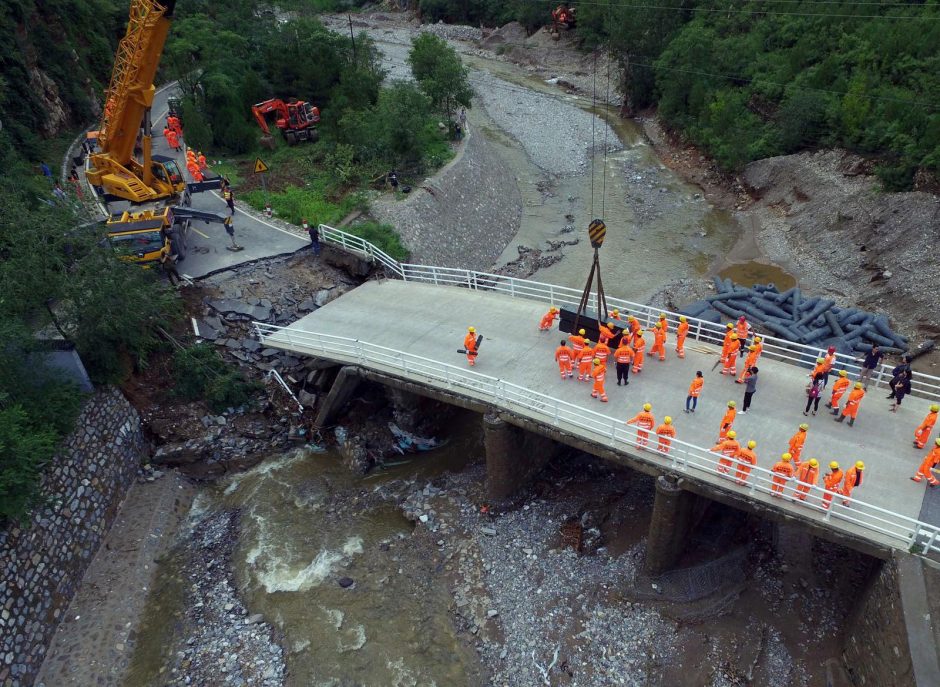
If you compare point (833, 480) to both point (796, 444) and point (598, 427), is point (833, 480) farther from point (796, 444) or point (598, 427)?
point (598, 427)

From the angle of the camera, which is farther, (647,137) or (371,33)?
(371,33)

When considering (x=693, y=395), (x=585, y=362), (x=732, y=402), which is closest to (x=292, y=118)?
(x=585, y=362)

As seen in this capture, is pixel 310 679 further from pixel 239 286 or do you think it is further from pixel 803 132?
pixel 803 132

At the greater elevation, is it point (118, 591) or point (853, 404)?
point (853, 404)

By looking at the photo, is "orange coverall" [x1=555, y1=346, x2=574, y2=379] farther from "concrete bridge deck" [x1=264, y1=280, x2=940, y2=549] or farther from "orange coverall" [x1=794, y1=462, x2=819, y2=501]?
"orange coverall" [x1=794, y1=462, x2=819, y2=501]

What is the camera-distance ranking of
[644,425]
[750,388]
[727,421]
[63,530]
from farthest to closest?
[63,530], [750,388], [644,425], [727,421]

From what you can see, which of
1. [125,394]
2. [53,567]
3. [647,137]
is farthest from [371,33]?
[53,567]

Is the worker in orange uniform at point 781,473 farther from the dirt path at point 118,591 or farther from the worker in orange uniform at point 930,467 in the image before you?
the dirt path at point 118,591
